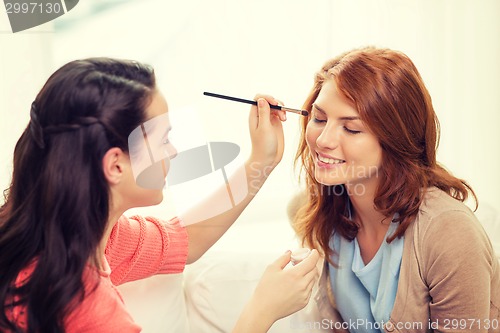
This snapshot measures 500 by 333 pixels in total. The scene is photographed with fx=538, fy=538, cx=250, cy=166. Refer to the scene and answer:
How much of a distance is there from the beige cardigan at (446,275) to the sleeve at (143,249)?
469 millimetres

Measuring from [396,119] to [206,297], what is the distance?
62 cm

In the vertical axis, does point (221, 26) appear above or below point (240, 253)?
above

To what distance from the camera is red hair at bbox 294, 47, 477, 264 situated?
3.44 ft

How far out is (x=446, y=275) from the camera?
1029 millimetres

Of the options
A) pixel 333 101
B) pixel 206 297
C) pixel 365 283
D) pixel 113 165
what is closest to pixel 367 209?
pixel 365 283

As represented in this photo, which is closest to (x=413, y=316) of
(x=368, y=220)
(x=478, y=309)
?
(x=478, y=309)

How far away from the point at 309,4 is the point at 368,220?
2.54 ft

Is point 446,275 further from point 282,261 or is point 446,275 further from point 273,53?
point 273,53

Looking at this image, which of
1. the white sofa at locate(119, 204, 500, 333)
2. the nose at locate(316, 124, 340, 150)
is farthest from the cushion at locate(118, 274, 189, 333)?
the nose at locate(316, 124, 340, 150)

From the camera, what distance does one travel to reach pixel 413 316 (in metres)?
1.10


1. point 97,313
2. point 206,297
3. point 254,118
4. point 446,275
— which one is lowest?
point 206,297

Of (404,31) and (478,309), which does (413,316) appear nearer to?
(478,309)

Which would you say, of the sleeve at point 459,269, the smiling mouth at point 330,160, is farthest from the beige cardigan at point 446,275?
the smiling mouth at point 330,160

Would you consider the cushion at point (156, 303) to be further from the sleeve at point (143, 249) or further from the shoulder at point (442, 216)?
the shoulder at point (442, 216)
